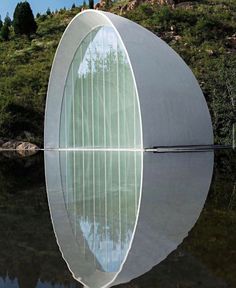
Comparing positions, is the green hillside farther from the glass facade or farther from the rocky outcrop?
the glass facade

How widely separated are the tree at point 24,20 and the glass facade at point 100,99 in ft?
86.3

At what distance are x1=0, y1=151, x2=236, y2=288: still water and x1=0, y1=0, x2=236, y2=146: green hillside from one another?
47.1 ft

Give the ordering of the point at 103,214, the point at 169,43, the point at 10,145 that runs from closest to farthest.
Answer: the point at 103,214, the point at 10,145, the point at 169,43

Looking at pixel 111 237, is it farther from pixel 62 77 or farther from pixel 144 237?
pixel 62 77

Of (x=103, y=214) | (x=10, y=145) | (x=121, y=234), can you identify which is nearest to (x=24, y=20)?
(x=10, y=145)

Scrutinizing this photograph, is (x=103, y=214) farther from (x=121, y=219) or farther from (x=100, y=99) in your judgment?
(x=100, y=99)

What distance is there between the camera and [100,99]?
67.5ft

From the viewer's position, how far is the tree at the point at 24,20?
46.2 meters

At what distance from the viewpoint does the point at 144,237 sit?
13.8 ft

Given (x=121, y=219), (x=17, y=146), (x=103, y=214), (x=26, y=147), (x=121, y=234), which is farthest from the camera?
(x=17, y=146)

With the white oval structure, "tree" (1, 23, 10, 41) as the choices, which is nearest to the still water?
the white oval structure

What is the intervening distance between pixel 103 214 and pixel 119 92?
1397 centimetres

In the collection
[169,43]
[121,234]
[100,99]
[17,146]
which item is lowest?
Result: [121,234]

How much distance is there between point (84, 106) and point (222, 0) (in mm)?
35947
